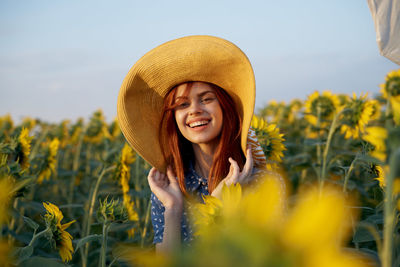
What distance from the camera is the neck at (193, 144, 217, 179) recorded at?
1783 mm

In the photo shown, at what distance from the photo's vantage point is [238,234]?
0.30 meters

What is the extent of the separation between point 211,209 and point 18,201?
5.75 ft

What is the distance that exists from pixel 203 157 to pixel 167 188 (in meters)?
0.22

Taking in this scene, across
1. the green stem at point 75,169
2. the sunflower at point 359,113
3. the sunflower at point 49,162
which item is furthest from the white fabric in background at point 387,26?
the green stem at point 75,169

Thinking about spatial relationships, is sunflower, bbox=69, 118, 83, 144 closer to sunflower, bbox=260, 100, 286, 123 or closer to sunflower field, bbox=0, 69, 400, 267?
sunflower field, bbox=0, 69, 400, 267

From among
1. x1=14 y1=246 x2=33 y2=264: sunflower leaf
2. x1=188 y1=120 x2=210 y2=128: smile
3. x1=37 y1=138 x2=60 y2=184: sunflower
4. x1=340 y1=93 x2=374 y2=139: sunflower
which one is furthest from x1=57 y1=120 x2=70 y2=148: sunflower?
x1=14 y1=246 x2=33 y2=264: sunflower leaf

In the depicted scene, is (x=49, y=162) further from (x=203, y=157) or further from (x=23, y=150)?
(x=203, y=157)

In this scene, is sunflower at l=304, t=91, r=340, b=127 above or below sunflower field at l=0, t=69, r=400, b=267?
above

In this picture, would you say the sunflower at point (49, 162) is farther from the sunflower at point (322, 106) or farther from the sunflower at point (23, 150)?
the sunflower at point (322, 106)

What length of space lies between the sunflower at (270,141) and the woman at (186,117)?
1.28ft

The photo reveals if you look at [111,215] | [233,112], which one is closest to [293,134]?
[233,112]

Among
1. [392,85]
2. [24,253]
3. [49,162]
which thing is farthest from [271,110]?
[24,253]

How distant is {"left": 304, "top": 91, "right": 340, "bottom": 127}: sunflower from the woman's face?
59.1 inches

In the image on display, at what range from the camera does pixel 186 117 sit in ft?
5.47
